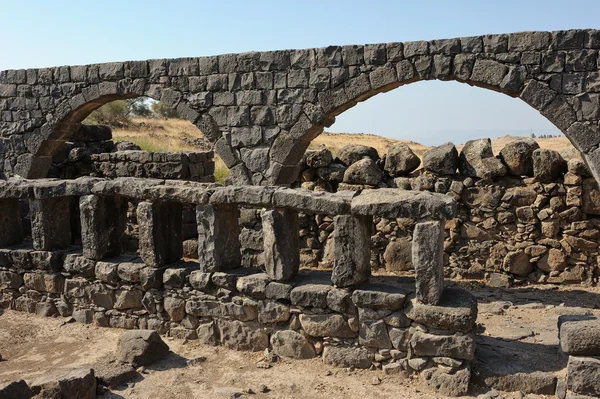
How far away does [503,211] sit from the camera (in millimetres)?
9102

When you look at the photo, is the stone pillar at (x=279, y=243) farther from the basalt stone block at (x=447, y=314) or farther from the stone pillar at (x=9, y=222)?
the stone pillar at (x=9, y=222)

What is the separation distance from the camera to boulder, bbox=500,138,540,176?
8.89 m

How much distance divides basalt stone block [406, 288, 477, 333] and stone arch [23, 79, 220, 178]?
633 cm

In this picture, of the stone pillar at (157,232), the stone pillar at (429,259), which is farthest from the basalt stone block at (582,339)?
the stone pillar at (157,232)

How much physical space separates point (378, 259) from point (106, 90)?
6296 millimetres

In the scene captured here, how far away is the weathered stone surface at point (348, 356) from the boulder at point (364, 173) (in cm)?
482

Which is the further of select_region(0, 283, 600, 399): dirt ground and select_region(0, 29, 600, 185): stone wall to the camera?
select_region(0, 29, 600, 185): stone wall

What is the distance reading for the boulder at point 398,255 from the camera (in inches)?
384

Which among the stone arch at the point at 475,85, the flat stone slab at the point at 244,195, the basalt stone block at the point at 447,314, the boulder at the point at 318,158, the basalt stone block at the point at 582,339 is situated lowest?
the basalt stone block at the point at 582,339

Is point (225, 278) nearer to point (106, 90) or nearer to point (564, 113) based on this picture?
point (564, 113)

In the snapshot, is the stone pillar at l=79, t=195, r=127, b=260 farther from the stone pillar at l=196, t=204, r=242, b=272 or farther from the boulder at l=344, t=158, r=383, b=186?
the boulder at l=344, t=158, r=383, b=186

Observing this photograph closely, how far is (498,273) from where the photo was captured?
366 inches

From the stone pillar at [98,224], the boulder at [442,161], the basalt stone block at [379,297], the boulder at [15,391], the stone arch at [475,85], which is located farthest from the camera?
the boulder at [442,161]

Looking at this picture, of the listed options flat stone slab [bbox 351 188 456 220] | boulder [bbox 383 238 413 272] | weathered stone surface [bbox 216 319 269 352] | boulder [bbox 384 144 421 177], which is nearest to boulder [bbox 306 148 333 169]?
boulder [bbox 384 144 421 177]
